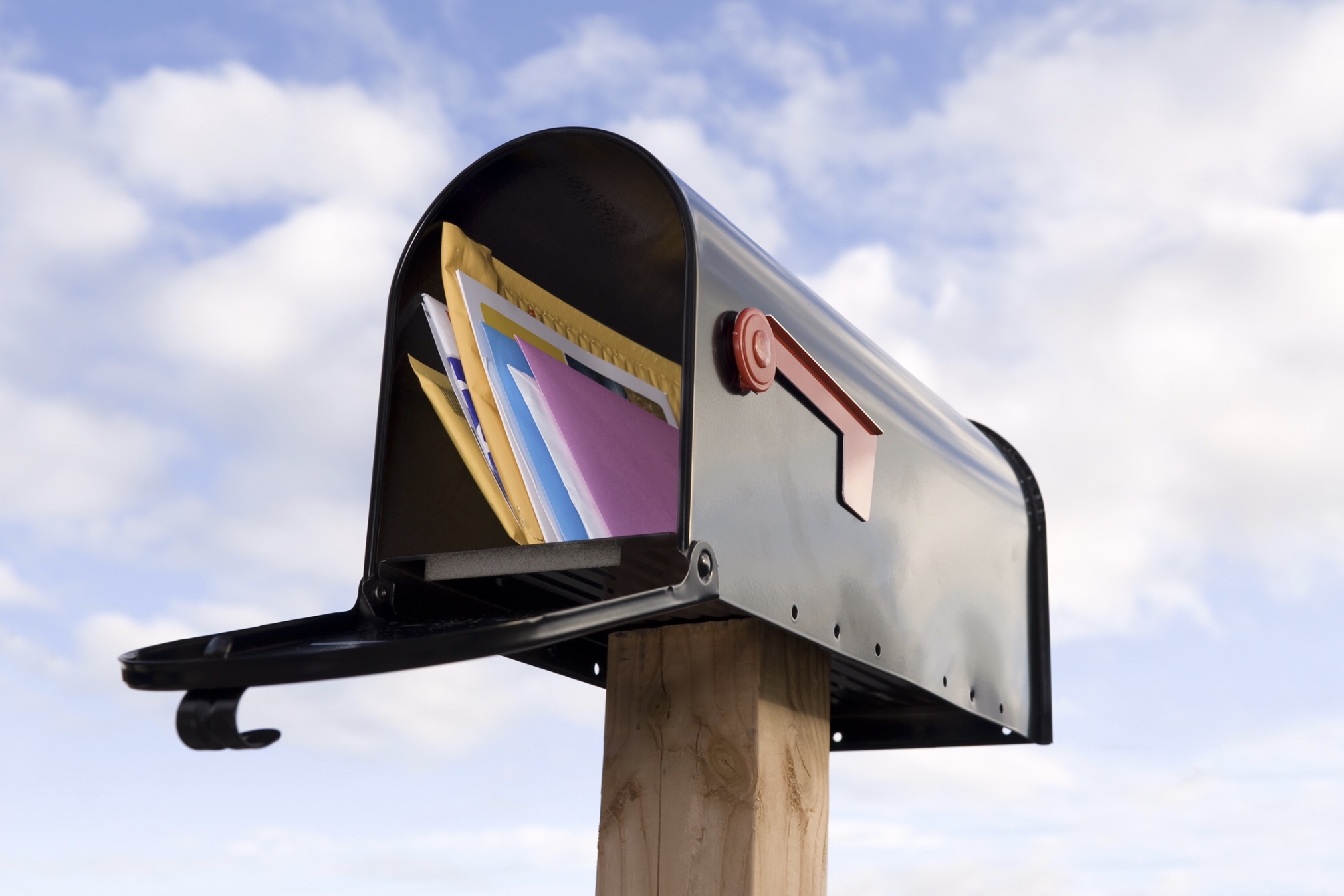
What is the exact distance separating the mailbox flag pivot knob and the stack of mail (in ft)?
0.54

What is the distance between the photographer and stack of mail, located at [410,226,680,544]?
5.00 feet

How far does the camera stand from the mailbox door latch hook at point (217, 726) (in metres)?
1.28

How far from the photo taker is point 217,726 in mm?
1283

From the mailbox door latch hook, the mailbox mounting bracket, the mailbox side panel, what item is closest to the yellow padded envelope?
the mailbox mounting bracket

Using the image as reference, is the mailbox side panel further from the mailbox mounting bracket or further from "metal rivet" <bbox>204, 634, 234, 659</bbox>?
"metal rivet" <bbox>204, 634, 234, 659</bbox>

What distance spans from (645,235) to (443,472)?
407mm

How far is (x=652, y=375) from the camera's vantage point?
1753mm

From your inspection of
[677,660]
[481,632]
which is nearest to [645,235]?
A: [677,660]

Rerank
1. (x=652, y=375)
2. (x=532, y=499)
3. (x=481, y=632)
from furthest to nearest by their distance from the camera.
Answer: (x=652, y=375) < (x=532, y=499) < (x=481, y=632)

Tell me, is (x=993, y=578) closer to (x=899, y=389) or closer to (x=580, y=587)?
(x=899, y=389)

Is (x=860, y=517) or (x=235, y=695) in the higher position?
(x=860, y=517)

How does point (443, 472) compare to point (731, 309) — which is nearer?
point (731, 309)

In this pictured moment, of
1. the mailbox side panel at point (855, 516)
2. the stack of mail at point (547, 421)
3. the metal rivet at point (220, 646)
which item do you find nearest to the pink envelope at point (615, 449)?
the stack of mail at point (547, 421)

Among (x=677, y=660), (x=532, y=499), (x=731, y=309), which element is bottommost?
(x=677, y=660)
